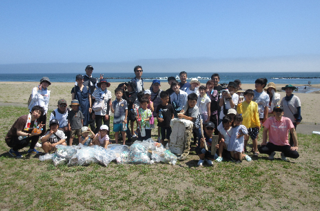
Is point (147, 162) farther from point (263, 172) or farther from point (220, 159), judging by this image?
point (263, 172)

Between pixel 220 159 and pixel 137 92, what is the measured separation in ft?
10.6

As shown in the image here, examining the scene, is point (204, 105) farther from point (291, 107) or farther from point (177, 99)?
point (291, 107)

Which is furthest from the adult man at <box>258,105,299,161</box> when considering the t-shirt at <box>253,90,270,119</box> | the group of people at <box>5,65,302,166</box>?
the t-shirt at <box>253,90,270,119</box>

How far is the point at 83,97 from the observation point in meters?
6.84

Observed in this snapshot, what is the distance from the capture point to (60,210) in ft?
11.5

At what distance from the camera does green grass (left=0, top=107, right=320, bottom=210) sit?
Answer: 3701 millimetres

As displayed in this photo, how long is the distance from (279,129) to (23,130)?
21.2 ft

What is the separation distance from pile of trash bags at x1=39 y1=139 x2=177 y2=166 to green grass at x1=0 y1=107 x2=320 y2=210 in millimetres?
162

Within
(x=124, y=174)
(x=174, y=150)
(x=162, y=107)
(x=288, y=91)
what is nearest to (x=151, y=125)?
(x=162, y=107)

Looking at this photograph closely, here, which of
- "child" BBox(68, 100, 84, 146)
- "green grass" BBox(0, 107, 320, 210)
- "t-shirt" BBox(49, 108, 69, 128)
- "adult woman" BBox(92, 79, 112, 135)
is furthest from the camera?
"adult woman" BBox(92, 79, 112, 135)

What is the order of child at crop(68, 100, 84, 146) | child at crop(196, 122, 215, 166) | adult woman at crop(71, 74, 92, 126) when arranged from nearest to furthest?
child at crop(196, 122, 215, 166), child at crop(68, 100, 84, 146), adult woman at crop(71, 74, 92, 126)

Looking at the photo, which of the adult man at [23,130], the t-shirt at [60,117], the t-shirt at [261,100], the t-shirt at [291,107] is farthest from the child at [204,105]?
the adult man at [23,130]

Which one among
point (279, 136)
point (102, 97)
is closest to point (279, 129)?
point (279, 136)

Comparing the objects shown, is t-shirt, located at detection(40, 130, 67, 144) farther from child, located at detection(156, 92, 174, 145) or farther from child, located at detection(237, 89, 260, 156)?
child, located at detection(237, 89, 260, 156)
